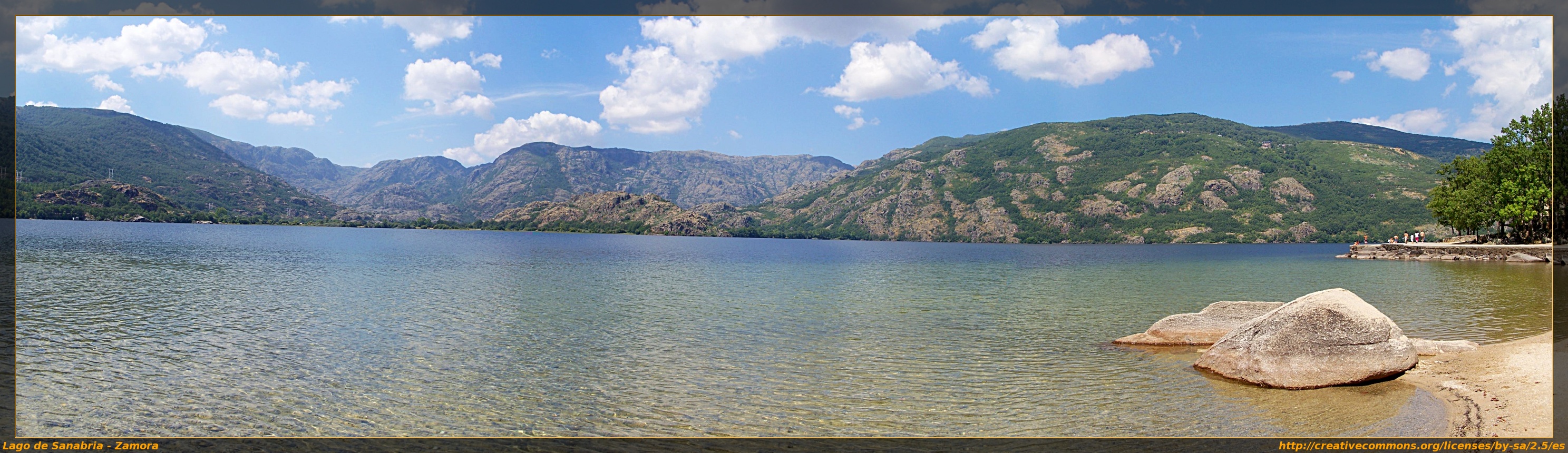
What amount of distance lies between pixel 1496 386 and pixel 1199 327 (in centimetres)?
923

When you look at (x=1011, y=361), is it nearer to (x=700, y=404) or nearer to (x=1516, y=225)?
(x=700, y=404)

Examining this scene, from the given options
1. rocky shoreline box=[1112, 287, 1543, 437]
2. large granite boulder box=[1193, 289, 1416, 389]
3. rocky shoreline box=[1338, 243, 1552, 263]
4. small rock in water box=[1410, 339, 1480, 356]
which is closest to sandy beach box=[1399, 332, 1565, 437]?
rocky shoreline box=[1112, 287, 1543, 437]

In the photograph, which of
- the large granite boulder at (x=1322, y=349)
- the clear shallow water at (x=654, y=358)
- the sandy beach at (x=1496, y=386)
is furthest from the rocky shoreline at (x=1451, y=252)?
the large granite boulder at (x=1322, y=349)

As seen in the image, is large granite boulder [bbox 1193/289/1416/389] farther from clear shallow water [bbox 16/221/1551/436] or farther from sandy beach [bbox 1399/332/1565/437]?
sandy beach [bbox 1399/332/1565/437]

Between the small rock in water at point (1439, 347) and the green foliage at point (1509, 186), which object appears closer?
the small rock in water at point (1439, 347)

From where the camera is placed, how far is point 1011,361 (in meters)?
22.7

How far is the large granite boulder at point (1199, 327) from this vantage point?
2552cm

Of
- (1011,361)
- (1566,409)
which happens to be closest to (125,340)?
(1011,361)

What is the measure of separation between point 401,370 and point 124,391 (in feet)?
19.4

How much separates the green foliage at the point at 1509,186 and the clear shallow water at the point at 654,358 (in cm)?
3281

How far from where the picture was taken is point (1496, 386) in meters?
17.0

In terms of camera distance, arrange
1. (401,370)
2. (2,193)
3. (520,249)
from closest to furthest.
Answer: (2,193)
(401,370)
(520,249)

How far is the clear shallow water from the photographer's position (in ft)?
50.6

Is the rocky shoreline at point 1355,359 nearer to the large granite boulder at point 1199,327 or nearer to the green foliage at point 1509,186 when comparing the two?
the large granite boulder at point 1199,327
